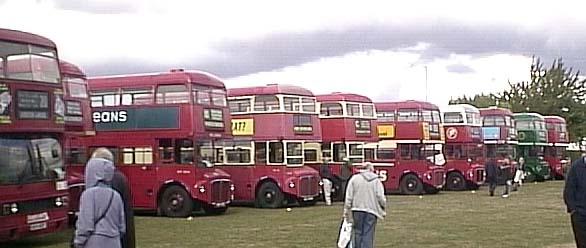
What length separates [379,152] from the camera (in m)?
40.0

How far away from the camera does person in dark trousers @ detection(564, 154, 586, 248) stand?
10.5 metres

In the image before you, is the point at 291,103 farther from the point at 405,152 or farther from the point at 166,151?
the point at 405,152

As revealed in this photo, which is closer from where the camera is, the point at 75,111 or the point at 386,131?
the point at 75,111

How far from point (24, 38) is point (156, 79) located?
886 cm

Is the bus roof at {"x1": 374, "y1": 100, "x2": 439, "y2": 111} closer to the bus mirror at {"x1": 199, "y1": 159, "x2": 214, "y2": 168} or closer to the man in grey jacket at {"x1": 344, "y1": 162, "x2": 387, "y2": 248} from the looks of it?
the bus mirror at {"x1": 199, "y1": 159, "x2": 214, "y2": 168}

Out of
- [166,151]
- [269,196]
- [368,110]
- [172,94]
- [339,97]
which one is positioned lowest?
[269,196]

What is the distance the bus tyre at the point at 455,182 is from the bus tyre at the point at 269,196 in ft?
46.7

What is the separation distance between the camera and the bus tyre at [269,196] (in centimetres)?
3127

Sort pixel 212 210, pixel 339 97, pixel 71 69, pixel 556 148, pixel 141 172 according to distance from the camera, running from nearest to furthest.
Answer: pixel 71 69 → pixel 141 172 → pixel 212 210 → pixel 339 97 → pixel 556 148

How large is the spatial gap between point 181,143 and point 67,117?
4.66 meters

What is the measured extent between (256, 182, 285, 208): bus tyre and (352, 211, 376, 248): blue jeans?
56.4 ft

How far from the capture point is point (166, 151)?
27125 millimetres

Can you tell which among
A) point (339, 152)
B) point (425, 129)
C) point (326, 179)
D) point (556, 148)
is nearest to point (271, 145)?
point (326, 179)

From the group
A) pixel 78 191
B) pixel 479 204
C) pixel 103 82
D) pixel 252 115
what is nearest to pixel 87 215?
pixel 78 191
